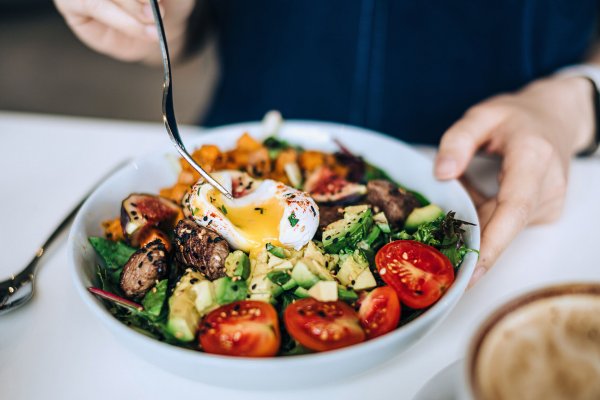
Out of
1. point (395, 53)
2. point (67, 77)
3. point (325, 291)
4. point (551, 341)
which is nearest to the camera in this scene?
point (551, 341)

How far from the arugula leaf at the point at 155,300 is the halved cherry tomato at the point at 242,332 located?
0.33 ft

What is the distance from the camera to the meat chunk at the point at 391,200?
1.21m

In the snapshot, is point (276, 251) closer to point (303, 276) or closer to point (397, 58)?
point (303, 276)

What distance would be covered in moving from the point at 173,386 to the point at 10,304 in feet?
1.39

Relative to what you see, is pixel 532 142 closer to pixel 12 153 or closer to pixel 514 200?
pixel 514 200

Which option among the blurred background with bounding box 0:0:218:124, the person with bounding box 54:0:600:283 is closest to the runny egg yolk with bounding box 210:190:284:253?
the person with bounding box 54:0:600:283

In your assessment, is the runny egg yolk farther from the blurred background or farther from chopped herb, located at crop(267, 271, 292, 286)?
the blurred background

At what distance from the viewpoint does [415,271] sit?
100 cm

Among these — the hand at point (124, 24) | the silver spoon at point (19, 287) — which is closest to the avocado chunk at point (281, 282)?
the silver spoon at point (19, 287)

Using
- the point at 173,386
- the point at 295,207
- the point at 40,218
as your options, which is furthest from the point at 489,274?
the point at 40,218

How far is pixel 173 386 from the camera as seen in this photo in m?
1.00

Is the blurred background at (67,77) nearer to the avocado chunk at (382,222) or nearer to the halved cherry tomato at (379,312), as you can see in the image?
the avocado chunk at (382,222)

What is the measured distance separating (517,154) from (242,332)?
0.83 meters

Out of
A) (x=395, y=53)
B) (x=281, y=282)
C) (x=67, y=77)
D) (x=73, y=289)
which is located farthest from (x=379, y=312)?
(x=67, y=77)
